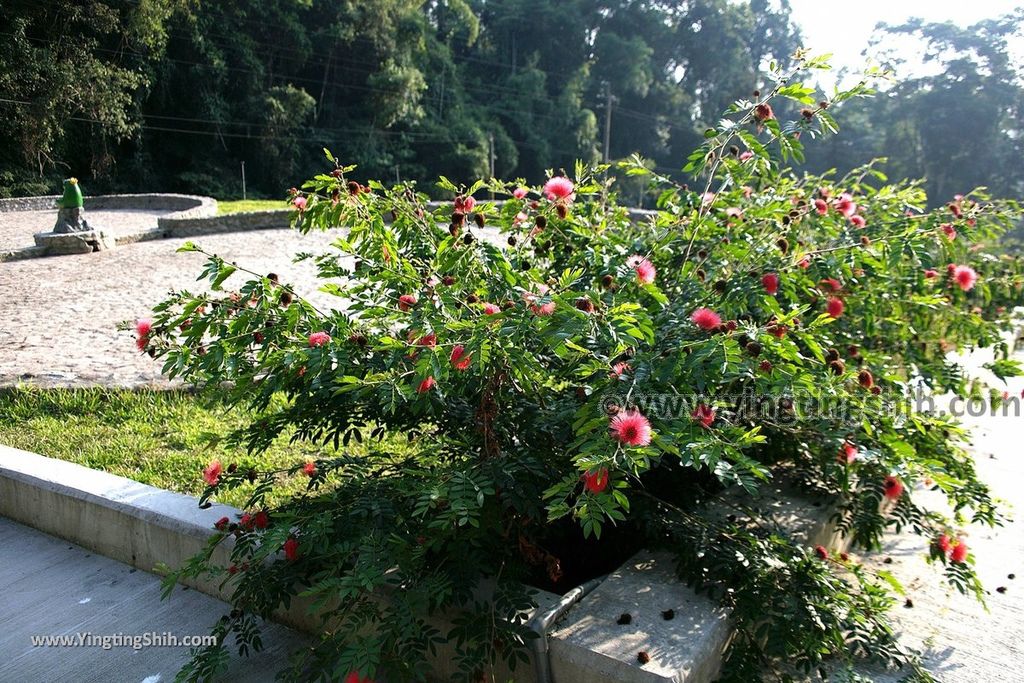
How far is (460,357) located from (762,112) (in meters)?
1.14

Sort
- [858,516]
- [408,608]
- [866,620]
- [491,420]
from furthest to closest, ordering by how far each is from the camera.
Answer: [858,516]
[491,420]
[866,620]
[408,608]

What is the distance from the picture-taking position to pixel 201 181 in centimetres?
2720

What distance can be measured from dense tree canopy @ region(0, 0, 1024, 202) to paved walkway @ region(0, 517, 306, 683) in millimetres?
21347

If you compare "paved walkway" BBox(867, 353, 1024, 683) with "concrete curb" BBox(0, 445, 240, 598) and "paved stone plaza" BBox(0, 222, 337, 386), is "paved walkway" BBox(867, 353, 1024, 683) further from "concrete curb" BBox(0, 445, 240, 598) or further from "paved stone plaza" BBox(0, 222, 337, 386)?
"paved stone plaza" BBox(0, 222, 337, 386)

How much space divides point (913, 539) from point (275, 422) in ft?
7.66

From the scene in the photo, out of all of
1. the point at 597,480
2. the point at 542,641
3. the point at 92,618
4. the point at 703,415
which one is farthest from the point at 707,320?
the point at 92,618

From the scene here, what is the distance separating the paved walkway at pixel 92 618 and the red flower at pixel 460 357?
1020 mm

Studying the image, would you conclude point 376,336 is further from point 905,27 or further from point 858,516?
point 905,27

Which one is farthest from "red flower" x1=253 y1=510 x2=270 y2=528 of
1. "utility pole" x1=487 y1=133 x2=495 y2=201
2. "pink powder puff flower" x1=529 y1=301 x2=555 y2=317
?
"utility pole" x1=487 y1=133 x2=495 y2=201

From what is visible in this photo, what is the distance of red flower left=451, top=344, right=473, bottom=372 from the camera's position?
64.8 inches

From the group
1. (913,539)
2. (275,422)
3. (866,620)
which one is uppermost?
(275,422)

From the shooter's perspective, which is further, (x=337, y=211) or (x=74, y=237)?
(x=74, y=237)

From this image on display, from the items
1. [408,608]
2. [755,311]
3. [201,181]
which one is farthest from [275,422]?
[201,181]

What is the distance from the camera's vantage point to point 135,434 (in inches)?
148
